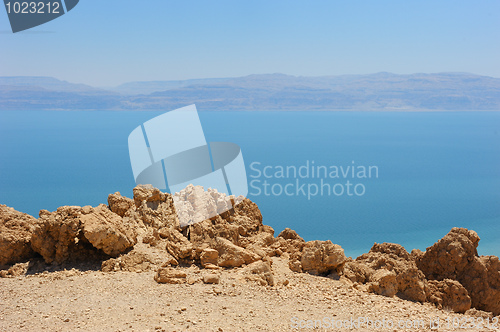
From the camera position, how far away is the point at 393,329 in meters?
5.49

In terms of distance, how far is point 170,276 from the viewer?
6297 millimetres

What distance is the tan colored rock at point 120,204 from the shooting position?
8.11 meters

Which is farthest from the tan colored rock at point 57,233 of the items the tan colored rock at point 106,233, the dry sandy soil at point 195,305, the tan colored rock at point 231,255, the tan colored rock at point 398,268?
the tan colored rock at point 398,268

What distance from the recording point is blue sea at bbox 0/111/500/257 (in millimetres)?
25953

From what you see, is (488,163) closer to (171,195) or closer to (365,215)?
(365,215)

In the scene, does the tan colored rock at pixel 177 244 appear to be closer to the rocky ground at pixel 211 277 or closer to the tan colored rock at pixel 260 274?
the rocky ground at pixel 211 277

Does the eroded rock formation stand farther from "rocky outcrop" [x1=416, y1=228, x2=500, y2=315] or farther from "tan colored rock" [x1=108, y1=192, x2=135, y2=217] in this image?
"tan colored rock" [x1=108, y1=192, x2=135, y2=217]

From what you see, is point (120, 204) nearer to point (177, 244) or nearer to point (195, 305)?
point (177, 244)

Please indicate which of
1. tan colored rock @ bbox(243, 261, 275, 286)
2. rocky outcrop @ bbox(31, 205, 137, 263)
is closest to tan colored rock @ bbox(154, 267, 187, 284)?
tan colored rock @ bbox(243, 261, 275, 286)

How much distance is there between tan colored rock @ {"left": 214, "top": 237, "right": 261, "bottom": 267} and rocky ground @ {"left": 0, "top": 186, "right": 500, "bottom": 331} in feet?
0.05

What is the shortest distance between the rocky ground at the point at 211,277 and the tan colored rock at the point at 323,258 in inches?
0.6

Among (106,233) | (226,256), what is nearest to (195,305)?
(226,256)

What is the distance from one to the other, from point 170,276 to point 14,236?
8.08ft

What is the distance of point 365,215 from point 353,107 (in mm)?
119597
